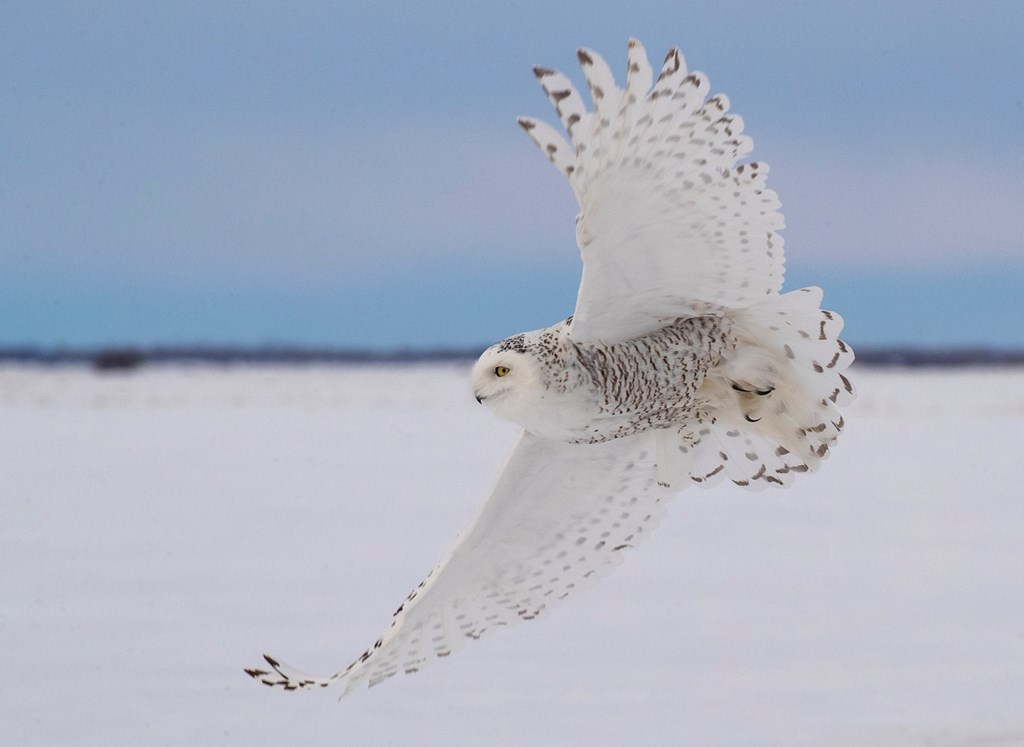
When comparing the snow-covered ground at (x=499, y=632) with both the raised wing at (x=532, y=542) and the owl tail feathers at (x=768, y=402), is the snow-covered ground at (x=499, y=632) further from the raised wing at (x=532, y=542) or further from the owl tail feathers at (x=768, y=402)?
the owl tail feathers at (x=768, y=402)

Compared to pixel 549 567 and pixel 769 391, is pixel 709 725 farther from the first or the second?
pixel 769 391

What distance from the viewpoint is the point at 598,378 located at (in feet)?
11.3

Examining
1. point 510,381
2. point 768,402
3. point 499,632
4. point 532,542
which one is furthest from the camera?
point 499,632

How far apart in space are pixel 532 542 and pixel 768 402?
0.94 meters

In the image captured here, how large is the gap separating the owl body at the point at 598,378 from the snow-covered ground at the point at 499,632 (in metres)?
0.57

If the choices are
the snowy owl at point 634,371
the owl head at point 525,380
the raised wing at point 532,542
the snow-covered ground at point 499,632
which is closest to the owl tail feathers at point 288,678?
the snowy owl at point 634,371

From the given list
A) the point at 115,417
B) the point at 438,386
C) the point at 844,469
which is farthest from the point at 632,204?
the point at 438,386

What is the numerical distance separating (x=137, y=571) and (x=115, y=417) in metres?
10.7

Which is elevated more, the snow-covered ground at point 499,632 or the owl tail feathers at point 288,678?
the snow-covered ground at point 499,632

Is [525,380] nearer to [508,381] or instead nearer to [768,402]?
[508,381]

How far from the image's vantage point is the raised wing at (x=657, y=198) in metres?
3.08

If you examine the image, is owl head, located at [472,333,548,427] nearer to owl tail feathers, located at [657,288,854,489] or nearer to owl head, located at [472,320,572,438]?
owl head, located at [472,320,572,438]

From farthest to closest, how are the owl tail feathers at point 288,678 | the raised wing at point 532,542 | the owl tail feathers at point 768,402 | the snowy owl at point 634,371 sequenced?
the raised wing at point 532,542, the owl tail feathers at point 768,402, the owl tail feathers at point 288,678, the snowy owl at point 634,371

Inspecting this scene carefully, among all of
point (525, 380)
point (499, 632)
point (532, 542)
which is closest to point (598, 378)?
point (525, 380)
